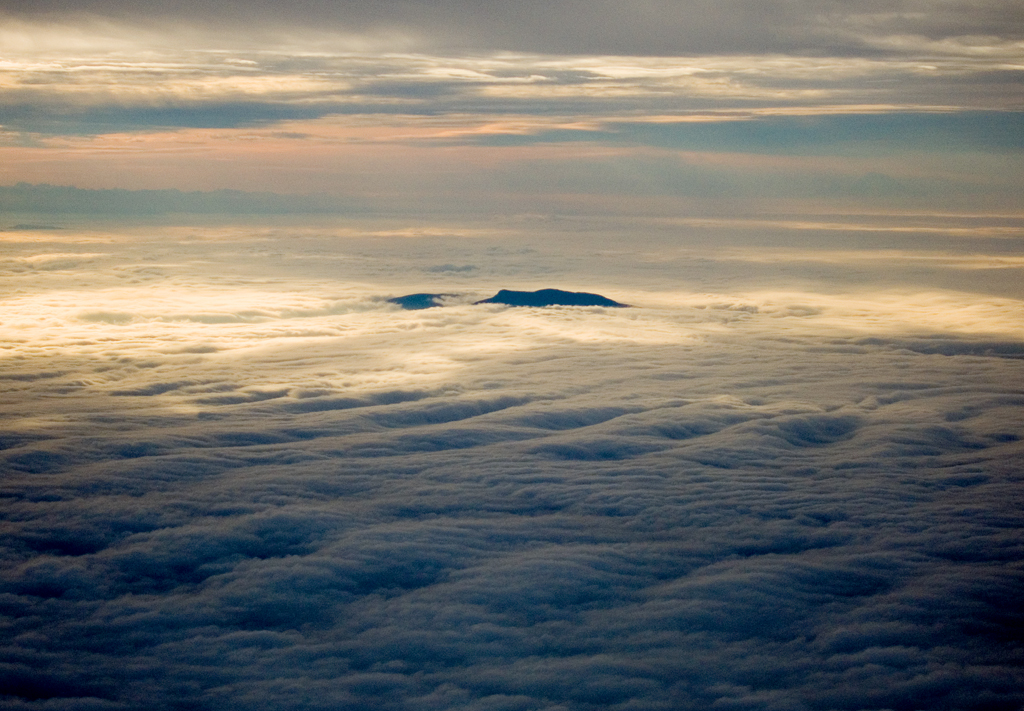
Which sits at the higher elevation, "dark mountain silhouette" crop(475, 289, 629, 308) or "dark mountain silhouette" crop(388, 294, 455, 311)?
"dark mountain silhouette" crop(475, 289, 629, 308)

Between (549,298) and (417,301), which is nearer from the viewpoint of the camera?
(417,301)

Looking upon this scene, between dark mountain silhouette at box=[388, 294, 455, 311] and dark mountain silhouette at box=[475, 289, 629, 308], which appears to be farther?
dark mountain silhouette at box=[475, 289, 629, 308]

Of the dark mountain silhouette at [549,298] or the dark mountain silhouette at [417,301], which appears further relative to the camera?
the dark mountain silhouette at [549,298]

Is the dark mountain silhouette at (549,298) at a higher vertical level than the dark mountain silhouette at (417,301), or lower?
higher

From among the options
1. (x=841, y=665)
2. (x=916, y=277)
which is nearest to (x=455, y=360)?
(x=841, y=665)

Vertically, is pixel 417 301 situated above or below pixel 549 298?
below
